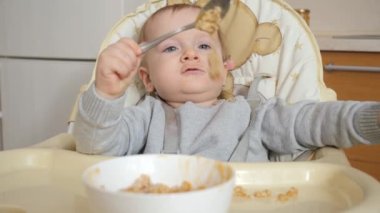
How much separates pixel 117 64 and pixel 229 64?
0.42 metres

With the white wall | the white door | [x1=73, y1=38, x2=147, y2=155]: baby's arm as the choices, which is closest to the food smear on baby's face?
[x1=73, y1=38, x2=147, y2=155]: baby's arm

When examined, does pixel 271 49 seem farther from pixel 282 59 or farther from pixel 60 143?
pixel 60 143

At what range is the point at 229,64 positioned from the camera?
1.04 m

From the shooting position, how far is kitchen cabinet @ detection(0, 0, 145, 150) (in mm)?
1392

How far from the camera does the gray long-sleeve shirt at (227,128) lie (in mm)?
744

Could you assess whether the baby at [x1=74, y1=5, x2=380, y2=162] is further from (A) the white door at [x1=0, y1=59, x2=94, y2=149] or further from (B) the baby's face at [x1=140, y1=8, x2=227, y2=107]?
(A) the white door at [x1=0, y1=59, x2=94, y2=149]

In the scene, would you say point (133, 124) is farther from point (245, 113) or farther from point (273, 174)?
point (273, 174)

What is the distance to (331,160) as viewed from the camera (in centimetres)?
72

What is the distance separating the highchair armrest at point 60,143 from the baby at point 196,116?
100 mm

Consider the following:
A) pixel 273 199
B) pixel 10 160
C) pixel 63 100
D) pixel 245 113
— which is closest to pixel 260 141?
pixel 245 113

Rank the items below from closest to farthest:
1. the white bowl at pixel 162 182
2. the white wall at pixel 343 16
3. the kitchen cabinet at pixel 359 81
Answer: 1. the white bowl at pixel 162 182
2. the kitchen cabinet at pixel 359 81
3. the white wall at pixel 343 16

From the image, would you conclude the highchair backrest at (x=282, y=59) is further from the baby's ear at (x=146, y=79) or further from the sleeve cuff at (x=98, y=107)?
the sleeve cuff at (x=98, y=107)

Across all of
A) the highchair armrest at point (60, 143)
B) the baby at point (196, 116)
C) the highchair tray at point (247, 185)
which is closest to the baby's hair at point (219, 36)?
the baby at point (196, 116)

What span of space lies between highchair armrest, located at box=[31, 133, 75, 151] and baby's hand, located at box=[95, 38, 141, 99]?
0.21 meters
